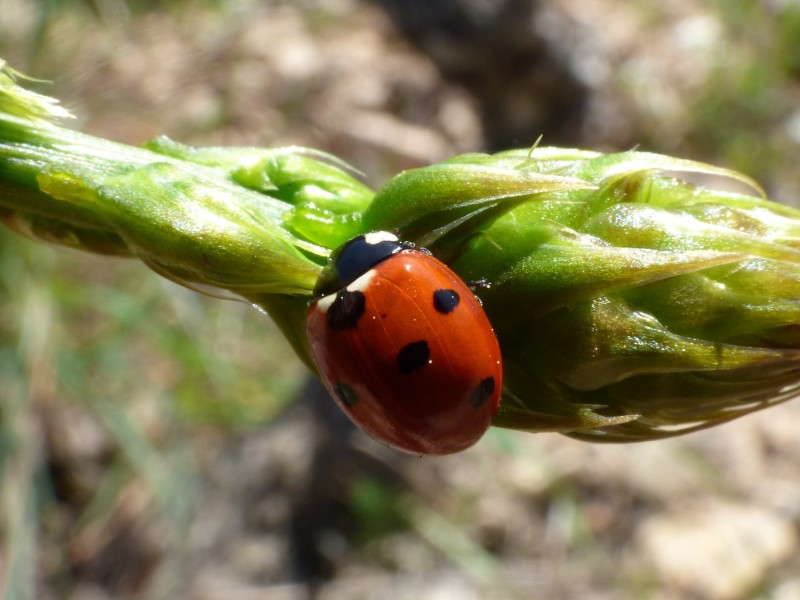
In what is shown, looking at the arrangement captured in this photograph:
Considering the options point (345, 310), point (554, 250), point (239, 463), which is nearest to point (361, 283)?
point (345, 310)

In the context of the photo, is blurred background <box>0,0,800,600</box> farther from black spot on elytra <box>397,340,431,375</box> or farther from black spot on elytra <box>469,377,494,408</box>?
black spot on elytra <box>469,377,494,408</box>

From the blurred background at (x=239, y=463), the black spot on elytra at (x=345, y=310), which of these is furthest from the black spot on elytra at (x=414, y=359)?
the blurred background at (x=239, y=463)

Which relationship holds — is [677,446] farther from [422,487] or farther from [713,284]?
[713,284]

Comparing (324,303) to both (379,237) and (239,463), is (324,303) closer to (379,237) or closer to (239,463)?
(379,237)

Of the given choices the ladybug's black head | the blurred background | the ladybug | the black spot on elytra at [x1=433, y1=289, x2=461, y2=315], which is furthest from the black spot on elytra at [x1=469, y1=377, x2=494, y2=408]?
the blurred background

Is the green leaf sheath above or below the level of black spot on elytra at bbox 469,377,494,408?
above

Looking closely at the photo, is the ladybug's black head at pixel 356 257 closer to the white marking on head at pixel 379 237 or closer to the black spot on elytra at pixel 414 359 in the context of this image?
the white marking on head at pixel 379 237

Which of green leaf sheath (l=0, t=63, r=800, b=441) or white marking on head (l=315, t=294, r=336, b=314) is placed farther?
white marking on head (l=315, t=294, r=336, b=314)
